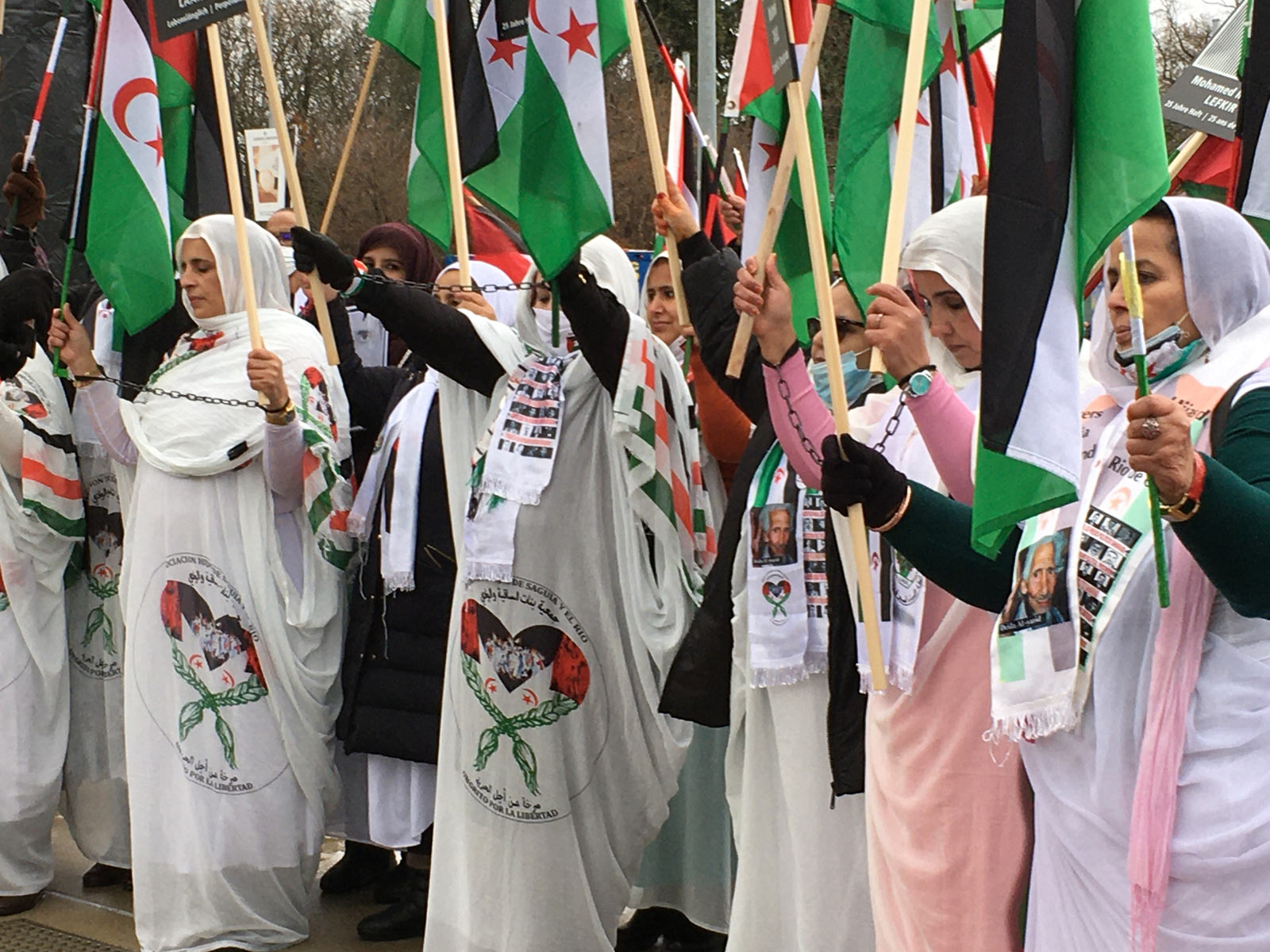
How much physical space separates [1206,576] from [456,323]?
264 centimetres

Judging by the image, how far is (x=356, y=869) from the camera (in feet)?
20.4

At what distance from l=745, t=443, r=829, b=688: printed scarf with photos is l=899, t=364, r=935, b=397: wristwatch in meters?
0.83

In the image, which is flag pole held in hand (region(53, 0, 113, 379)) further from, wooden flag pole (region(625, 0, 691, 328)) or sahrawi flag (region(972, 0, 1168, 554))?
sahrawi flag (region(972, 0, 1168, 554))

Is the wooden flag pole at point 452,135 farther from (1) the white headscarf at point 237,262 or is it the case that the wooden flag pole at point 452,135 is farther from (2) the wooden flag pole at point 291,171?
(1) the white headscarf at point 237,262

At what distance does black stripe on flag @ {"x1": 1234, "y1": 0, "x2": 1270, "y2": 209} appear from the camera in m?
3.91

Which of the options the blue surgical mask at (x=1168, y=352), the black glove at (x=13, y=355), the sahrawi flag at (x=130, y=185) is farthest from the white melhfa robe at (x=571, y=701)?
the blue surgical mask at (x=1168, y=352)

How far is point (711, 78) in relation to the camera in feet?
36.3

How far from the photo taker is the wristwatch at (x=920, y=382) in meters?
3.25

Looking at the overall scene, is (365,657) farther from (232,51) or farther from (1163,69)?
(232,51)

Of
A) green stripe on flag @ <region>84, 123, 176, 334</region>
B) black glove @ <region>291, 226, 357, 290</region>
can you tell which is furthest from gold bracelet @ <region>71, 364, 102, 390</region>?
black glove @ <region>291, 226, 357, 290</region>

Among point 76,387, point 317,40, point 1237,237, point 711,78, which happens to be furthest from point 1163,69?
point 1237,237

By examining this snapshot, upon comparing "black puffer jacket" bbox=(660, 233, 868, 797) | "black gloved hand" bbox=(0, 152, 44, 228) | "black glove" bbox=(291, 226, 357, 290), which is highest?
"black gloved hand" bbox=(0, 152, 44, 228)

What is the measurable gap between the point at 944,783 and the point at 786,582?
0.80m

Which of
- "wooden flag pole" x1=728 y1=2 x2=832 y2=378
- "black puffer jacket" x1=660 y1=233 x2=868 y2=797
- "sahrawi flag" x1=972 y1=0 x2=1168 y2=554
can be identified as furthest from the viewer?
"black puffer jacket" x1=660 y1=233 x2=868 y2=797
